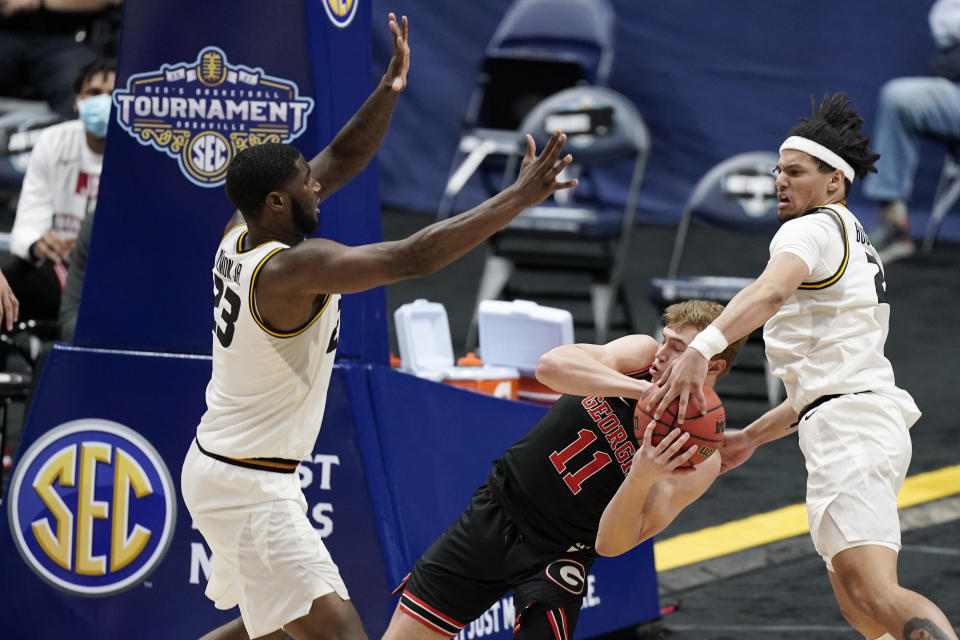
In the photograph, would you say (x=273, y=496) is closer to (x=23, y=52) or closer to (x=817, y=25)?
(x=23, y=52)

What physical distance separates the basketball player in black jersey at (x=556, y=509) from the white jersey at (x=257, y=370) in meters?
0.55

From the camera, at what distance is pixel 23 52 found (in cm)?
1063

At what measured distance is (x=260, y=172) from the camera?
162 inches

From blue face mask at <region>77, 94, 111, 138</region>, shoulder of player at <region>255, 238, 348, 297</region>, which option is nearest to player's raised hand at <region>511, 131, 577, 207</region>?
shoulder of player at <region>255, 238, 348, 297</region>

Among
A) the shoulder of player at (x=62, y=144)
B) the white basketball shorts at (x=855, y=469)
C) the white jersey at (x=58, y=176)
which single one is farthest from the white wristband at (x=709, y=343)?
the shoulder of player at (x=62, y=144)

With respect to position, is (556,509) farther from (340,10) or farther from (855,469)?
(340,10)

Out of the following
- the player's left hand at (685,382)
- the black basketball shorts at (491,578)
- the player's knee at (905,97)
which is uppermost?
the player's knee at (905,97)

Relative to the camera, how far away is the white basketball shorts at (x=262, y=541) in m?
4.19

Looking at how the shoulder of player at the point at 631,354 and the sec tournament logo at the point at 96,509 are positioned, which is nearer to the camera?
the shoulder of player at the point at 631,354

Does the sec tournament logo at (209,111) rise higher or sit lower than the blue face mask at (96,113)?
lower

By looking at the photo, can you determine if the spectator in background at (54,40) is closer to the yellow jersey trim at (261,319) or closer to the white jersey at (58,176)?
the white jersey at (58,176)

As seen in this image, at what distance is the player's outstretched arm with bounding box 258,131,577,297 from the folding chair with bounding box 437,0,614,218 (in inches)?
299

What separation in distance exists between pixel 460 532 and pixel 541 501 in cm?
26

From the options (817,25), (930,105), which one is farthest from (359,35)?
(817,25)
